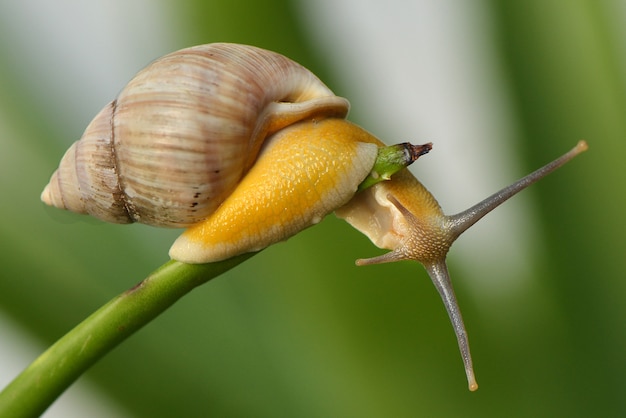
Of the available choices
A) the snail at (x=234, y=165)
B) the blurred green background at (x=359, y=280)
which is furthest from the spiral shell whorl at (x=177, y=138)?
the blurred green background at (x=359, y=280)

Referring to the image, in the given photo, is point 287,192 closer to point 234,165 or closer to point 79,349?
point 234,165

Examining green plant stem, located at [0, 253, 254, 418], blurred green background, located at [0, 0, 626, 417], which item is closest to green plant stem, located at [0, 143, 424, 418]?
green plant stem, located at [0, 253, 254, 418]

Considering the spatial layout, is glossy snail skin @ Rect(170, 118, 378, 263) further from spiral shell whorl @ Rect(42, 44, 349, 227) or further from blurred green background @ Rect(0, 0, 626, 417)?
blurred green background @ Rect(0, 0, 626, 417)

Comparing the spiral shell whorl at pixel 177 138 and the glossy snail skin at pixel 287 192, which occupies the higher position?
the spiral shell whorl at pixel 177 138

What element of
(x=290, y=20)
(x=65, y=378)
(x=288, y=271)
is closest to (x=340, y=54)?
(x=290, y=20)

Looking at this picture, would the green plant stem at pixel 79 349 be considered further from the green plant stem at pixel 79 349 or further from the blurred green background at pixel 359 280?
the blurred green background at pixel 359 280

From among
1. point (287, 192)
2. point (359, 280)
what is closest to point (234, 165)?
point (287, 192)

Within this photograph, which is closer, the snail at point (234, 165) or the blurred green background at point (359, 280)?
the snail at point (234, 165)
